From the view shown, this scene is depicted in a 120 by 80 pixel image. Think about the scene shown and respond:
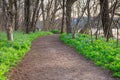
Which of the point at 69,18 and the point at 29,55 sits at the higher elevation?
the point at 69,18

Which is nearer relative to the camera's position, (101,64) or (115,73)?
(115,73)

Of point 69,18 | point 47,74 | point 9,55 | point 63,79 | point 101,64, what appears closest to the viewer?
point 63,79

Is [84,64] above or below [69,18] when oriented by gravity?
below

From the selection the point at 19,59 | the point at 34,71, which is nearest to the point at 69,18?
the point at 19,59

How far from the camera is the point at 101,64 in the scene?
9844 millimetres

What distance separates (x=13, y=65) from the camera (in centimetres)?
986

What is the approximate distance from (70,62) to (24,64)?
1.91 meters

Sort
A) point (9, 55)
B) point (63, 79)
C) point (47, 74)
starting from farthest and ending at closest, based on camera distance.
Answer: point (9, 55), point (47, 74), point (63, 79)

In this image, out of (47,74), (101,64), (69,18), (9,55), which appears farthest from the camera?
(69,18)

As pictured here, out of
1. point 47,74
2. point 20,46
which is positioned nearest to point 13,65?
point 47,74

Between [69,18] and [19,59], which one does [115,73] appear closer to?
[19,59]

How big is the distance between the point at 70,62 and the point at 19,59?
2.19 metres

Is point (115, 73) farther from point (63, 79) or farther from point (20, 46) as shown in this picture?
point (20, 46)

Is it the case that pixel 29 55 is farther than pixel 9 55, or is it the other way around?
pixel 29 55
